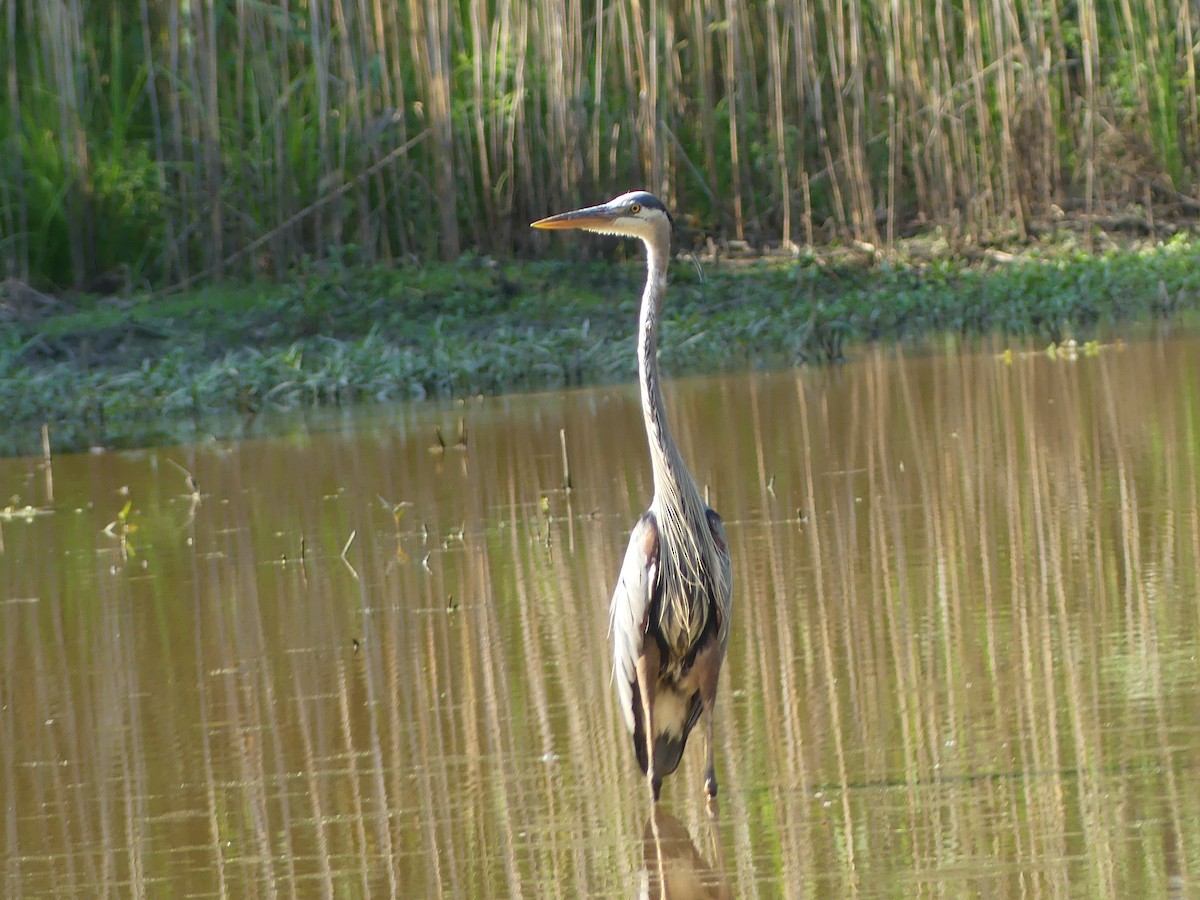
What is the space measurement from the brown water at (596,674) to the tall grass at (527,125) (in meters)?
4.94

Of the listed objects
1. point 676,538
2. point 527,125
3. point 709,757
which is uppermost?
point 527,125

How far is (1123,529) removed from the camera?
5973 millimetres

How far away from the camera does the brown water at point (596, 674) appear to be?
366cm

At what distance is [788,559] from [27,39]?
9648 millimetres

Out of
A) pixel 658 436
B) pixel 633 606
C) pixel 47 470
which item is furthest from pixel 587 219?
pixel 47 470

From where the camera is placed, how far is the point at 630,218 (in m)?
4.56

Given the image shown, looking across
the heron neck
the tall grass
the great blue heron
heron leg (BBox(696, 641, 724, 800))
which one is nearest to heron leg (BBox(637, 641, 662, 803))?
the great blue heron

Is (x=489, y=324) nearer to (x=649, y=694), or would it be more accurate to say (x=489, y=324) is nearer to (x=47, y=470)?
(x=47, y=470)

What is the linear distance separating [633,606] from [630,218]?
1039mm

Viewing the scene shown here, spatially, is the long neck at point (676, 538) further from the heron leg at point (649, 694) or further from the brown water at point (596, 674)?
the brown water at point (596, 674)

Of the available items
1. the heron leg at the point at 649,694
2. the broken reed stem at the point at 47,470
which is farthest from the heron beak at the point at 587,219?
the broken reed stem at the point at 47,470

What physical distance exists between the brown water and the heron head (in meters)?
1.21

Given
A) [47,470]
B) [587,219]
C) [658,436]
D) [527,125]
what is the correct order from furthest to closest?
[527,125] < [47,470] < [587,219] < [658,436]

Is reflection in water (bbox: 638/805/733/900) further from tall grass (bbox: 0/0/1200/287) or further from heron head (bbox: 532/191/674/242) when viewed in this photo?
tall grass (bbox: 0/0/1200/287)
